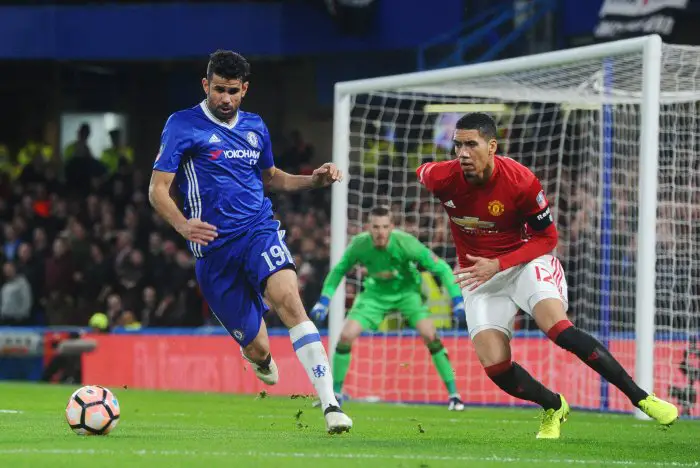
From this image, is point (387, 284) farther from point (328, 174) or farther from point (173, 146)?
point (173, 146)

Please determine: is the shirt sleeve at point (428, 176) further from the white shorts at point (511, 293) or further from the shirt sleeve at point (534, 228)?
the white shorts at point (511, 293)

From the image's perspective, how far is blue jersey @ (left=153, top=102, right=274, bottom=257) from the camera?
841 centimetres

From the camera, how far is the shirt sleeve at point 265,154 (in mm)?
8836

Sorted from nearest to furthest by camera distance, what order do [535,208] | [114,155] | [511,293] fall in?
[535,208]
[511,293]
[114,155]

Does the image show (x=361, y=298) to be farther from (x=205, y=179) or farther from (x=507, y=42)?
(x=507, y=42)

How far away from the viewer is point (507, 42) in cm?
2092

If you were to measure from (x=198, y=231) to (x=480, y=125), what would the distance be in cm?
183

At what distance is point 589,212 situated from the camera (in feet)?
50.5

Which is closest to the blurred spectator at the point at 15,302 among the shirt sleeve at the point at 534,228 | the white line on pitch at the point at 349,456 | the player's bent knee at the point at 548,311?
the shirt sleeve at the point at 534,228

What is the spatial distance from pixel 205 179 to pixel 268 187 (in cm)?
76

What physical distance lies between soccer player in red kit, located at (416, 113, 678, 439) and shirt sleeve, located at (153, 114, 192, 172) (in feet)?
4.96

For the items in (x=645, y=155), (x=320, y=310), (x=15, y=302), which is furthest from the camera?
(x=15, y=302)

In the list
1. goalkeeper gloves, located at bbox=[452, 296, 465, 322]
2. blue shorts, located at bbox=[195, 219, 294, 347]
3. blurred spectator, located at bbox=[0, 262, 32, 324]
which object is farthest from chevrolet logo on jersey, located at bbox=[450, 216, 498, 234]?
blurred spectator, located at bbox=[0, 262, 32, 324]

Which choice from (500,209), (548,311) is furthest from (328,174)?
(548,311)
